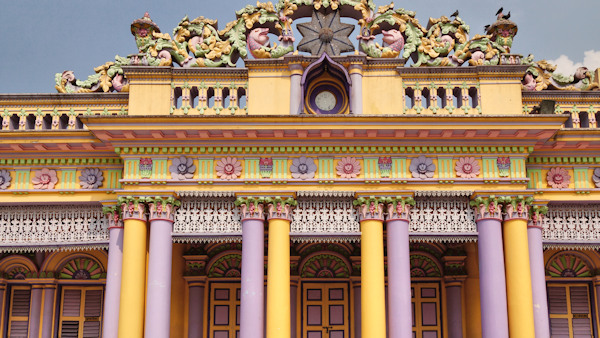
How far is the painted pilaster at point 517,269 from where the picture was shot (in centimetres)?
1684

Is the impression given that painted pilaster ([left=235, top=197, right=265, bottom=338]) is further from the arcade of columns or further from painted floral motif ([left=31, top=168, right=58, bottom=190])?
painted floral motif ([left=31, top=168, right=58, bottom=190])

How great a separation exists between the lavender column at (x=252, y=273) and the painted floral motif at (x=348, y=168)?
7.31ft

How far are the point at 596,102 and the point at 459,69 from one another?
4.01 metres

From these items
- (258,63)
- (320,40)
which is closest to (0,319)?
(258,63)

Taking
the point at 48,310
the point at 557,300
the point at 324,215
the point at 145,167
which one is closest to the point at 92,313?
the point at 48,310

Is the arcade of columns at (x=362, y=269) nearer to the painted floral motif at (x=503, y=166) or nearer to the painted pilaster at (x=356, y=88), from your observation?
the painted floral motif at (x=503, y=166)

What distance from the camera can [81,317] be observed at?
20.6 m

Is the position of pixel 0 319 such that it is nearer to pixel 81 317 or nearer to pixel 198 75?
pixel 81 317

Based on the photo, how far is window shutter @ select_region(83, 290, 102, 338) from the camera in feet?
67.3

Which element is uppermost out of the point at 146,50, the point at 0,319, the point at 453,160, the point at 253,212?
the point at 146,50

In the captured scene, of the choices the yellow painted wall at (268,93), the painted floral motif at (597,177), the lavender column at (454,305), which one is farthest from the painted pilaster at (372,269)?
the painted floral motif at (597,177)

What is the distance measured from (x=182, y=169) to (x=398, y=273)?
594 centimetres

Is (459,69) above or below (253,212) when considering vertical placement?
above

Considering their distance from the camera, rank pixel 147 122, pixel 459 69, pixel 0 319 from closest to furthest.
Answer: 1. pixel 147 122
2. pixel 459 69
3. pixel 0 319
